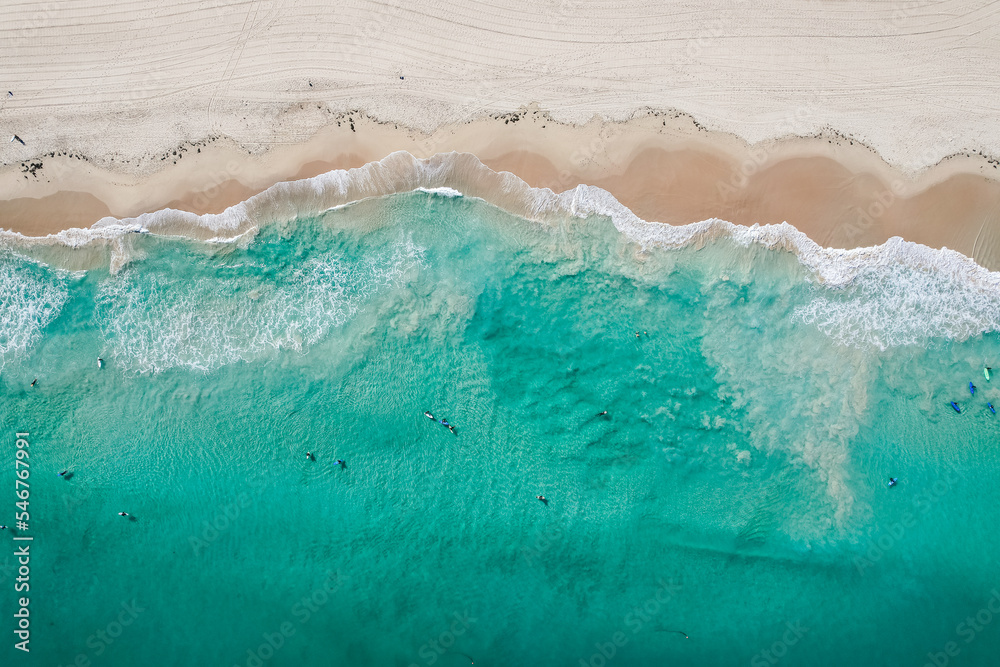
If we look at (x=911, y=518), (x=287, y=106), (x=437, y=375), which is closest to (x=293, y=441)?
(x=437, y=375)

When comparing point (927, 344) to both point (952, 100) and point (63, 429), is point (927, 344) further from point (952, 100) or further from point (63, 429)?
point (63, 429)

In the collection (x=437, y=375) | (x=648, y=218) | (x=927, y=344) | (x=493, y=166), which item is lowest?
(x=437, y=375)

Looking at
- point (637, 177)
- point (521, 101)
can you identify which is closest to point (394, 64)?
point (521, 101)

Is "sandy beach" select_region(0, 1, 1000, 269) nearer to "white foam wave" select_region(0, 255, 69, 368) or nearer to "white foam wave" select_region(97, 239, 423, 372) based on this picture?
"white foam wave" select_region(0, 255, 69, 368)

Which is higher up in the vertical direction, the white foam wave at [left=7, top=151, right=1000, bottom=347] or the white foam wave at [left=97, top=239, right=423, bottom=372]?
the white foam wave at [left=7, top=151, right=1000, bottom=347]

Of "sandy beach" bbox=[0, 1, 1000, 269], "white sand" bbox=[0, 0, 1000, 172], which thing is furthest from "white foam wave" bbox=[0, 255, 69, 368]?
"white sand" bbox=[0, 0, 1000, 172]

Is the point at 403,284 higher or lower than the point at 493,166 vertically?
lower

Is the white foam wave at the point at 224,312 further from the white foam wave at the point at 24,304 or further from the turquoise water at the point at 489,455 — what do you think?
the white foam wave at the point at 24,304
